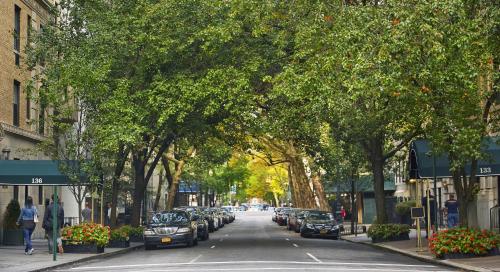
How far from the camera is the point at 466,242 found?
2278 centimetres

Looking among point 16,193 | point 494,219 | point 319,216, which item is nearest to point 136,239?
point 16,193

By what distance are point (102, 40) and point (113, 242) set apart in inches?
312

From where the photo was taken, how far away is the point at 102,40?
3155cm

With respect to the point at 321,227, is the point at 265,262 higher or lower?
lower

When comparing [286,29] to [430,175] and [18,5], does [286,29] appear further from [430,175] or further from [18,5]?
[18,5]

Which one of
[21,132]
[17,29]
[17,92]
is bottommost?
[21,132]

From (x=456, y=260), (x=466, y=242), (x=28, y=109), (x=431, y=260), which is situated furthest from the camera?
(x=28, y=109)

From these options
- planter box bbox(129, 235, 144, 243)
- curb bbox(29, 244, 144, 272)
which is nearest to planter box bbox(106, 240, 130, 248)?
curb bbox(29, 244, 144, 272)

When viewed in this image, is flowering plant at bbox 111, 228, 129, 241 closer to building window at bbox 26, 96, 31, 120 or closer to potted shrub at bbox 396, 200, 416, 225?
building window at bbox 26, 96, 31, 120

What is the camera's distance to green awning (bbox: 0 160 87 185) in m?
29.7

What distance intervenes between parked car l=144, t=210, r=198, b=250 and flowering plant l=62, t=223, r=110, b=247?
3.09 m

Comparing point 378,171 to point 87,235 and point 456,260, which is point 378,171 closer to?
point 456,260

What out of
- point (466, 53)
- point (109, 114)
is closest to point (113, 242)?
point (109, 114)

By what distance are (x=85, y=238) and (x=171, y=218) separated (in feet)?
16.9
